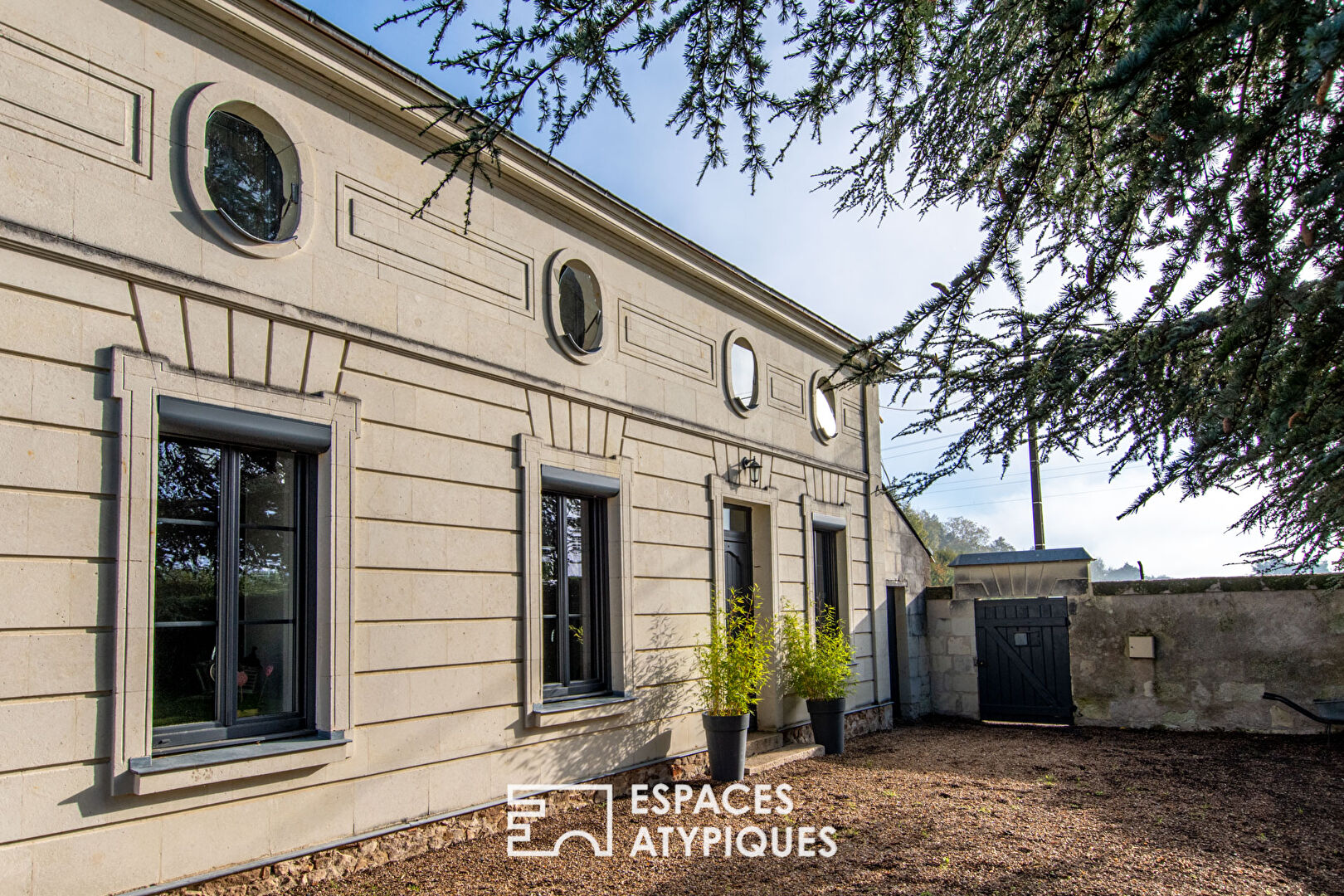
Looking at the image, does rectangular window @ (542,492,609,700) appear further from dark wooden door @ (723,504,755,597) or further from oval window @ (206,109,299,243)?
oval window @ (206,109,299,243)

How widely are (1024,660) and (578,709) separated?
273 inches

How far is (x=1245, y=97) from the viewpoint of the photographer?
2.77m

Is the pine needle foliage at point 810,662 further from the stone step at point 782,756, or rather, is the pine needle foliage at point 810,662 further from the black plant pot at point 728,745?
the black plant pot at point 728,745

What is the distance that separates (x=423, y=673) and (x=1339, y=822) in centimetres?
619

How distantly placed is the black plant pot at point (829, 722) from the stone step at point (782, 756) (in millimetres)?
88

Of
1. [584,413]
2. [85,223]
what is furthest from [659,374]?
[85,223]

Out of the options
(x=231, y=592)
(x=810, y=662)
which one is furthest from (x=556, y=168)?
(x=810, y=662)

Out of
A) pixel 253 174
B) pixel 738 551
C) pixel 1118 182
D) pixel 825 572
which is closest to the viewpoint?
pixel 1118 182

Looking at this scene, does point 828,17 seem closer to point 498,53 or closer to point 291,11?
point 498,53

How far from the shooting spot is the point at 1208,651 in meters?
10.3

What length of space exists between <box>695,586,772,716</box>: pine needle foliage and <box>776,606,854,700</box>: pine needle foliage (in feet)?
2.68

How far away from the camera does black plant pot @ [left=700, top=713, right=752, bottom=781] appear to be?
775 centimetres

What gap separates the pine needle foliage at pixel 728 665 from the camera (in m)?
7.84

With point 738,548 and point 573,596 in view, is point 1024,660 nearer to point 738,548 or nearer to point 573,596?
point 738,548
